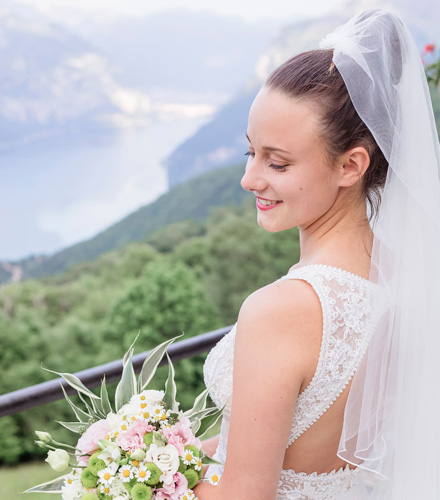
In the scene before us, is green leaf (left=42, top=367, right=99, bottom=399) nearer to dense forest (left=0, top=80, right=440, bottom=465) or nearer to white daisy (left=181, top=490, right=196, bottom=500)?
white daisy (left=181, top=490, right=196, bottom=500)

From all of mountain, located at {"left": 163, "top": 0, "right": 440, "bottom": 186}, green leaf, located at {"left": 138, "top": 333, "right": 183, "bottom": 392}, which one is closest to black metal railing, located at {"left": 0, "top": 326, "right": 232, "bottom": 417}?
green leaf, located at {"left": 138, "top": 333, "right": 183, "bottom": 392}

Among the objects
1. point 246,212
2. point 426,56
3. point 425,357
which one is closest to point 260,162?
point 425,357

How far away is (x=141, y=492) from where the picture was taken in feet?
3.58

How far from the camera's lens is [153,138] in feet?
55.4

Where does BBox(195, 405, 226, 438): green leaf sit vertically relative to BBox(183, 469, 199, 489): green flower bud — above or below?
above

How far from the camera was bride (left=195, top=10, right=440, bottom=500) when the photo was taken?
106 cm

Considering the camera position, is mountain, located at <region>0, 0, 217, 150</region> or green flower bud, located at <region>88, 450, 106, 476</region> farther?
mountain, located at <region>0, 0, 217, 150</region>

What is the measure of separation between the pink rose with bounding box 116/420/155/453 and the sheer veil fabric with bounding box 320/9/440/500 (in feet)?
1.25

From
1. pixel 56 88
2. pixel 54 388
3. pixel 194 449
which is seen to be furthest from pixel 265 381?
pixel 56 88

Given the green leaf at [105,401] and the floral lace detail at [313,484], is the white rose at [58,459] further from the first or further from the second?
the floral lace detail at [313,484]

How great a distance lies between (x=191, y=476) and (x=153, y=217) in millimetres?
12274

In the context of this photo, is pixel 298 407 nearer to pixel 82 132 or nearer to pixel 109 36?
pixel 82 132

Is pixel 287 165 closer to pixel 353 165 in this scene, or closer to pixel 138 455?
pixel 353 165

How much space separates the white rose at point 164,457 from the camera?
1102 mm
